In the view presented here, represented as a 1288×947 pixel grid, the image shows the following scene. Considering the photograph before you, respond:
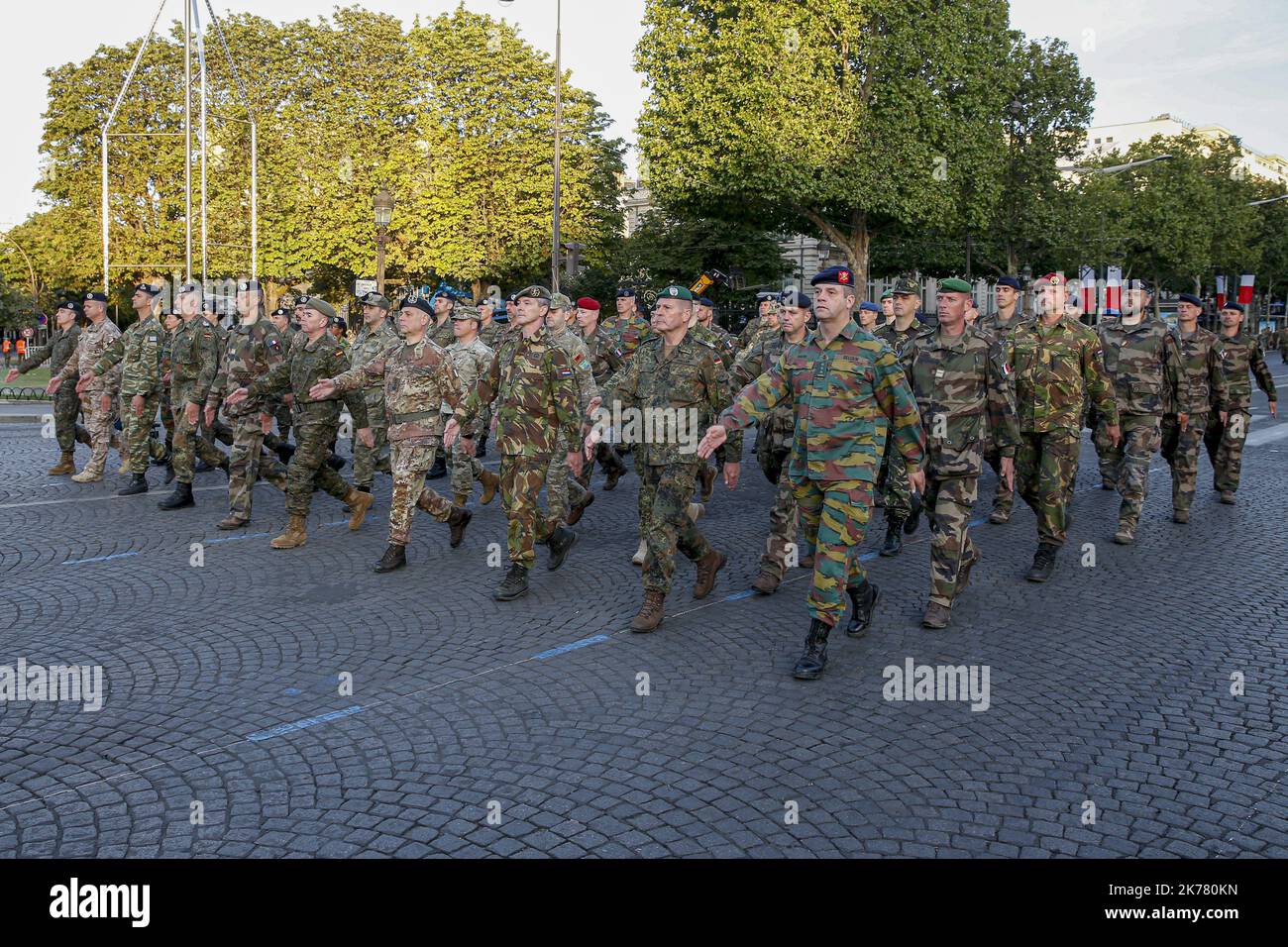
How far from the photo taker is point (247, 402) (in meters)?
9.45

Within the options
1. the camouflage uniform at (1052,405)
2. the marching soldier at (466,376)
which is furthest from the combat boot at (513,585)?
the camouflage uniform at (1052,405)

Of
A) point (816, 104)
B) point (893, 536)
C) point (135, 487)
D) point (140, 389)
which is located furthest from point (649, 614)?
point (816, 104)

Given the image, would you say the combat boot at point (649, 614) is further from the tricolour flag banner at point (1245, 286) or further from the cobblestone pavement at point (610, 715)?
the tricolour flag banner at point (1245, 286)

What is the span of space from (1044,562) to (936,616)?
1.78 meters

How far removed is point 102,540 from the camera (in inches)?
358

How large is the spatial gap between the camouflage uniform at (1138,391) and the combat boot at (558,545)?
446 centimetres

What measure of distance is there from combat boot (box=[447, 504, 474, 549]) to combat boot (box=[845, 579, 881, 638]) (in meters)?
3.59

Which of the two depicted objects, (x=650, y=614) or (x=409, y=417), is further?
(x=409, y=417)

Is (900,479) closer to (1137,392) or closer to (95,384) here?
(1137,392)

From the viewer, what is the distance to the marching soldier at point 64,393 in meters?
12.7

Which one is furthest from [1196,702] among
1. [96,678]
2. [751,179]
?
[751,179]

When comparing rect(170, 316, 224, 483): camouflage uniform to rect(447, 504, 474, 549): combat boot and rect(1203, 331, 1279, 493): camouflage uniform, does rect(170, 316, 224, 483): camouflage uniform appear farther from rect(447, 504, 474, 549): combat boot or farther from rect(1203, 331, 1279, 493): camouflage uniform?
rect(1203, 331, 1279, 493): camouflage uniform

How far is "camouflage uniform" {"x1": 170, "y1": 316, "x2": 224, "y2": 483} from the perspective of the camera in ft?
35.3

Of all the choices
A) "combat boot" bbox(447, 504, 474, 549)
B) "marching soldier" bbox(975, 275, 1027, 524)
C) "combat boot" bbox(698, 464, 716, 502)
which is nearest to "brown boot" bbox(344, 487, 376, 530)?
"combat boot" bbox(447, 504, 474, 549)
